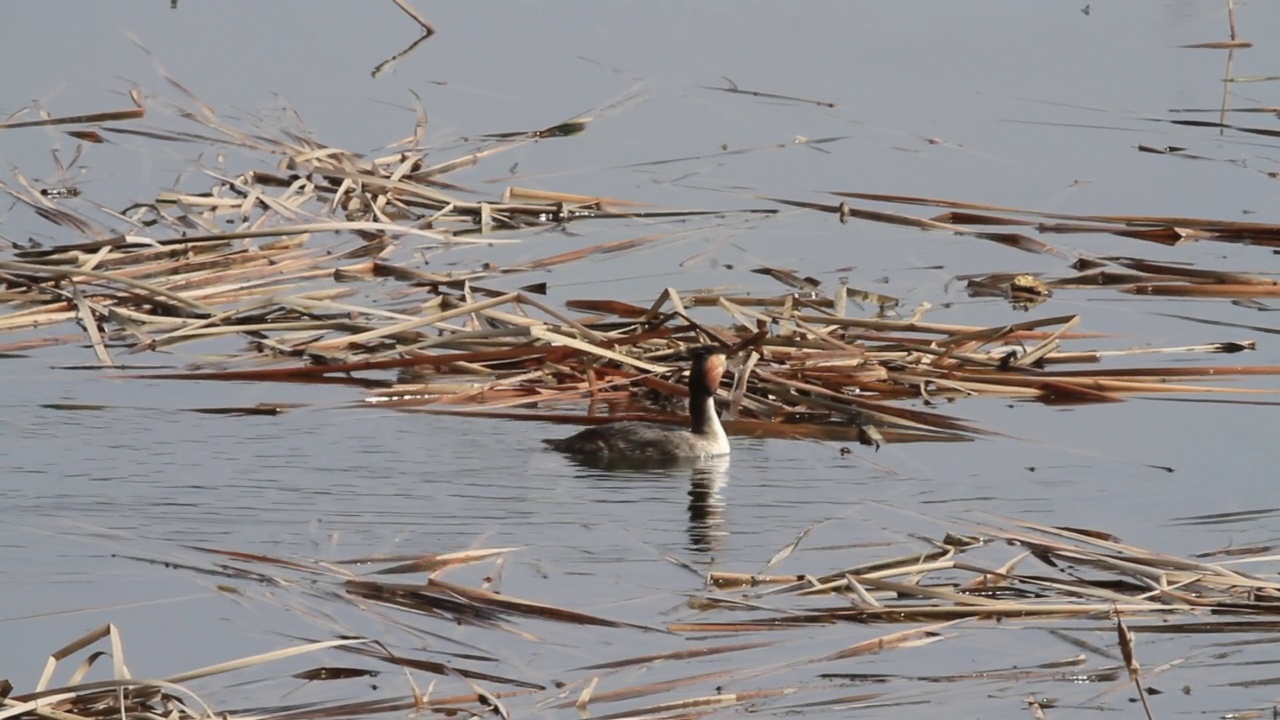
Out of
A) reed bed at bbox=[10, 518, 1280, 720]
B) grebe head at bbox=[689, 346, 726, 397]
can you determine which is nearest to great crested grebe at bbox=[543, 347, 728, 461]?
grebe head at bbox=[689, 346, 726, 397]

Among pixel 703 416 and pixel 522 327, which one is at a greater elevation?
pixel 522 327

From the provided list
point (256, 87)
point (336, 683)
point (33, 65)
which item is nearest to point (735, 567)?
point (336, 683)

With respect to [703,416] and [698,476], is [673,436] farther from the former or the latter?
[698,476]

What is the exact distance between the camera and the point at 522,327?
998 cm

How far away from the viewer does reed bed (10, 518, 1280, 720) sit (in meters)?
5.93

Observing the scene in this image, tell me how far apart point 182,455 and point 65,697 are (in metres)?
3.69

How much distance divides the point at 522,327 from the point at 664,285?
85.4 inches

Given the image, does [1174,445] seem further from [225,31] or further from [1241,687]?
[225,31]

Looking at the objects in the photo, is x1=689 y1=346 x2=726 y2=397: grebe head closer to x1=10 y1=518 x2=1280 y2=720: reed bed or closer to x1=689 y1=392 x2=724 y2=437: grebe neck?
x1=689 y1=392 x2=724 y2=437: grebe neck

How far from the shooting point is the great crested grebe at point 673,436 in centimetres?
945

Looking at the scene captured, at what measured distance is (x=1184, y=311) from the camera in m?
11.6

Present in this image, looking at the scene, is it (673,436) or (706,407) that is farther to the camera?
(706,407)

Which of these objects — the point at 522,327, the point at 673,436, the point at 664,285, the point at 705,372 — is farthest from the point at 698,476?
the point at 664,285

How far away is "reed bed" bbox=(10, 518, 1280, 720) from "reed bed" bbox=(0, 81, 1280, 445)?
2.53 metres
